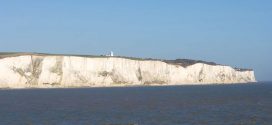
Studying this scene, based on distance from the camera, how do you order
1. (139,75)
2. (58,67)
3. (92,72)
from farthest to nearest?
(139,75), (92,72), (58,67)

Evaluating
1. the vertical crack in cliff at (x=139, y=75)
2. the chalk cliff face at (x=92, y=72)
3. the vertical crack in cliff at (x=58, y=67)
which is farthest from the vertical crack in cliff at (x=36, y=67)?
the vertical crack in cliff at (x=139, y=75)

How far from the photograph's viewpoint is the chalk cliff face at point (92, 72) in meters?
105

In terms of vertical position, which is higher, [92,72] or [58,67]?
[58,67]

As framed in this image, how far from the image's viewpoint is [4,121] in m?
39.9

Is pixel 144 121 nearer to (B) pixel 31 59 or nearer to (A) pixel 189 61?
(B) pixel 31 59

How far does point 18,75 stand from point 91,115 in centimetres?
6370

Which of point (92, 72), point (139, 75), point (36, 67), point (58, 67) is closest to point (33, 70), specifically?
point (36, 67)

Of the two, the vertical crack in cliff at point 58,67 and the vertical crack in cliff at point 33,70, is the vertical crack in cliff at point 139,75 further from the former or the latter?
the vertical crack in cliff at point 33,70

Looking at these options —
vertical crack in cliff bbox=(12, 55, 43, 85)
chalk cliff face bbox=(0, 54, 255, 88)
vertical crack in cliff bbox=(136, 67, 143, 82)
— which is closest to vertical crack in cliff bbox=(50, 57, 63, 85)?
chalk cliff face bbox=(0, 54, 255, 88)

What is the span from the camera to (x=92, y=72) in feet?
387

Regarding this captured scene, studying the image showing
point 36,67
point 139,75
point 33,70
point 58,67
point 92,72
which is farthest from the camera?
point 139,75

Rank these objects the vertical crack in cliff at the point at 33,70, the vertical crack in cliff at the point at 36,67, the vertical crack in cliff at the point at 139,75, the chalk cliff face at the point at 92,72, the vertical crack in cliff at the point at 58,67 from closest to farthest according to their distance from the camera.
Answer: the chalk cliff face at the point at 92,72, the vertical crack in cliff at the point at 33,70, the vertical crack in cliff at the point at 36,67, the vertical crack in cliff at the point at 58,67, the vertical crack in cliff at the point at 139,75

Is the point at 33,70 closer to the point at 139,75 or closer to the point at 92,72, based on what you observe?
the point at 92,72

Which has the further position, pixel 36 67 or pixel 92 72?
pixel 92 72
